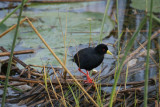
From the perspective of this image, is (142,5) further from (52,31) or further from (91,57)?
(91,57)

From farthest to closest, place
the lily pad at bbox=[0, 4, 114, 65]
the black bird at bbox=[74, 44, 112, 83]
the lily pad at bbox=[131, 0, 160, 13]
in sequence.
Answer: the lily pad at bbox=[131, 0, 160, 13] → the lily pad at bbox=[0, 4, 114, 65] → the black bird at bbox=[74, 44, 112, 83]

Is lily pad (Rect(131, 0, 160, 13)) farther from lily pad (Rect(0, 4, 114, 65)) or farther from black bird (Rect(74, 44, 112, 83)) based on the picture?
black bird (Rect(74, 44, 112, 83))

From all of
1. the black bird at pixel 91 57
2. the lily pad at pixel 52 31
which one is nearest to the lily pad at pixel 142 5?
the lily pad at pixel 52 31

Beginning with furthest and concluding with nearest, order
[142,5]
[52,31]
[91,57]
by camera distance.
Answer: [142,5], [52,31], [91,57]

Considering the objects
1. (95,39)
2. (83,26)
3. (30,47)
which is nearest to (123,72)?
(95,39)

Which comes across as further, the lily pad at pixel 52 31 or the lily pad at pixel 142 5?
the lily pad at pixel 142 5

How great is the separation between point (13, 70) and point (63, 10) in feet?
9.03

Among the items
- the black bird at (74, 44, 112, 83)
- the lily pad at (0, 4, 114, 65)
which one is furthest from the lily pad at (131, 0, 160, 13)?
the black bird at (74, 44, 112, 83)

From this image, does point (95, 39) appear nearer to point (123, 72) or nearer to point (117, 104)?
point (123, 72)

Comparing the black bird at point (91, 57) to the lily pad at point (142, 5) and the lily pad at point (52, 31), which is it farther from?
the lily pad at point (142, 5)

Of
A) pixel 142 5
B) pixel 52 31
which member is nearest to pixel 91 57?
pixel 52 31

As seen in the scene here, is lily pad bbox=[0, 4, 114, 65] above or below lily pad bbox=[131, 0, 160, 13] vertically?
below

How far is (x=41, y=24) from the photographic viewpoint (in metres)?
4.40

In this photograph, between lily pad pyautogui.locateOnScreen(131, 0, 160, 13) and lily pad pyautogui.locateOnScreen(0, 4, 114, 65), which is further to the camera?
lily pad pyautogui.locateOnScreen(131, 0, 160, 13)
